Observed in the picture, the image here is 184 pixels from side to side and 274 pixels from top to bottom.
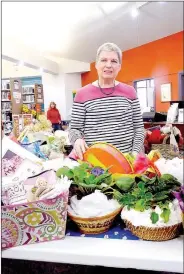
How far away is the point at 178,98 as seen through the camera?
2.46 ft

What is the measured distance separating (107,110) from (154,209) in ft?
0.89

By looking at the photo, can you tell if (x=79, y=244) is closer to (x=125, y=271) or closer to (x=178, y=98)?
(x=125, y=271)

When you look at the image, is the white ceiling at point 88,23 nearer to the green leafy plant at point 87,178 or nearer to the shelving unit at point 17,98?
the shelving unit at point 17,98

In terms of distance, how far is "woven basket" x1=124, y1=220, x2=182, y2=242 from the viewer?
0.66m

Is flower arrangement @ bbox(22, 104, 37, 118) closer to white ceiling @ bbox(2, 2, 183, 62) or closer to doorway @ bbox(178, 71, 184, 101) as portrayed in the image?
white ceiling @ bbox(2, 2, 183, 62)

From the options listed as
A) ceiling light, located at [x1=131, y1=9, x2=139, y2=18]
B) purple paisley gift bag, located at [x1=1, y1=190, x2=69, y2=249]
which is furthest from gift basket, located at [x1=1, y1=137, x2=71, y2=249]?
ceiling light, located at [x1=131, y1=9, x2=139, y2=18]

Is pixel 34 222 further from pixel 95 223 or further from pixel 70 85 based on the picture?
pixel 70 85

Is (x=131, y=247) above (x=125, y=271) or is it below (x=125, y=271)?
above

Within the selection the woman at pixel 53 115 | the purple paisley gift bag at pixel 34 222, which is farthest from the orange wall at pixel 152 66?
the purple paisley gift bag at pixel 34 222

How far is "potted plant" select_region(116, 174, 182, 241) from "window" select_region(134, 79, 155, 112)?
0.20m

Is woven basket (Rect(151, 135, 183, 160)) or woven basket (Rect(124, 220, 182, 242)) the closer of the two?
woven basket (Rect(124, 220, 182, 242))

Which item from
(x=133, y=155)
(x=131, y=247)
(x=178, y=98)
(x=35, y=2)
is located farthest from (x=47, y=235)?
(x=35, y=2)

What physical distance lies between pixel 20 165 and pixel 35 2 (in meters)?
0.42

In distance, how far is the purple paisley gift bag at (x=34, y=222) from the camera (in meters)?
0.69
